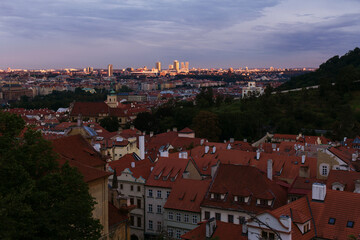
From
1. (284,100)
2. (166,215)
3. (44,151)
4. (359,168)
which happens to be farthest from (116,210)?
(284,100)

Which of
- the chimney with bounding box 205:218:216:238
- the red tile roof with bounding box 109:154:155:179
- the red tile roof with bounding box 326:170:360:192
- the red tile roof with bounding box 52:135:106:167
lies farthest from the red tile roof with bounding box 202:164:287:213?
the red tile roof with bounding box 52:135:106:167

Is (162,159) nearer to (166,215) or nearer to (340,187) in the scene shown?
(166,215)

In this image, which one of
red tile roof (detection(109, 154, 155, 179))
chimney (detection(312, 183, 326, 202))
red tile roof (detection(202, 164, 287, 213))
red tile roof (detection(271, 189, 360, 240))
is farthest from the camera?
red tile roof (detection(109, 154, 155, 179))

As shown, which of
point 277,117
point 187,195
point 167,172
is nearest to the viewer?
point 187,195

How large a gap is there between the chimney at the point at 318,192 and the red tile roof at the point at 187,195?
29.3ft

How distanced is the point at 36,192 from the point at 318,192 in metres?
14.8

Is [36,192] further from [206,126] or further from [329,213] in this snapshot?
[206,126]

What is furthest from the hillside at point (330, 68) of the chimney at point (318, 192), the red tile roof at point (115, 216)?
the red tile roof at point (115, 216)

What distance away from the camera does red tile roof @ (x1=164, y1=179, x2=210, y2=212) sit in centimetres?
2933

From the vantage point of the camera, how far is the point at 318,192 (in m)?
22.4

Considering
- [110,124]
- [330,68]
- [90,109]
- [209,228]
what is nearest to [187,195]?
[209,228]

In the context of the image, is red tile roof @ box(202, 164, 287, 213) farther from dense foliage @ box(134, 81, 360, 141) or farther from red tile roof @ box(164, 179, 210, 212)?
dense foliage @ box(134, 81, 360, 141)

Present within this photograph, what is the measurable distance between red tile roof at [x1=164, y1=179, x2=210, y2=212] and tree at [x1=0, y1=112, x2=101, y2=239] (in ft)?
45.9

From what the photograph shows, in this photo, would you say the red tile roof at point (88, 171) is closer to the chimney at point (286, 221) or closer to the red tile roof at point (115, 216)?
the red tile roof at point (115, 216)
